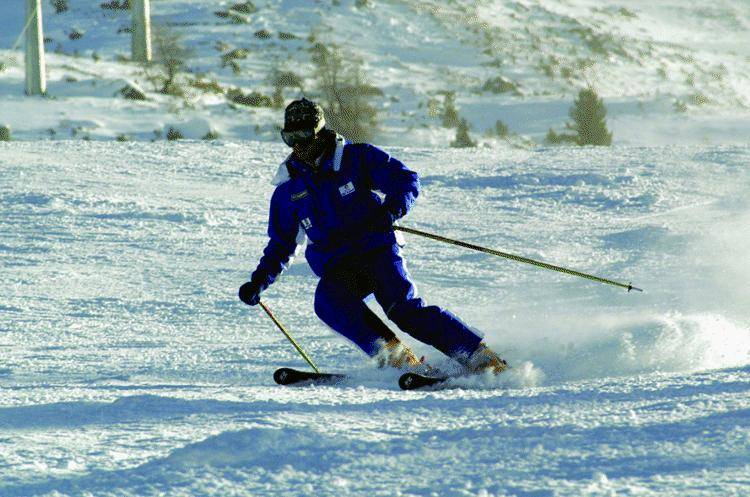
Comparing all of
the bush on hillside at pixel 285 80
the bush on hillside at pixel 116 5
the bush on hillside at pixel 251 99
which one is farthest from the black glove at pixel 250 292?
the bush on hillside at pixel 116 5

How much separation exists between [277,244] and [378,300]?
58 cm

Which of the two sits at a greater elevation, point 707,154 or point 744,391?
point 744,391

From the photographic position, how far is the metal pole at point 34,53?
20.5 m

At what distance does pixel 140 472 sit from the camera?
2443mm

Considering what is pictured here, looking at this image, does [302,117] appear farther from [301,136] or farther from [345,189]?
[345,189]

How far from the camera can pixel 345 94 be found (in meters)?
24.8

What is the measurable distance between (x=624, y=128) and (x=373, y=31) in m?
12.5

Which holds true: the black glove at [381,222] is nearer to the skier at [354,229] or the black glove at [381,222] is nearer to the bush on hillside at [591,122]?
the skier at [354,229]

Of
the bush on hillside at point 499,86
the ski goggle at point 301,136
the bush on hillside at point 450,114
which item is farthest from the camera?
the bush on hillside at point 499,86

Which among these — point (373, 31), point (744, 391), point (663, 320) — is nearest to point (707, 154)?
point (663, 320)

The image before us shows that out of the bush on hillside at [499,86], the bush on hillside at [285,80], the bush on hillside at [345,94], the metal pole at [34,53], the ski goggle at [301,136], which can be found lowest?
the bush on hillside at [499,86]

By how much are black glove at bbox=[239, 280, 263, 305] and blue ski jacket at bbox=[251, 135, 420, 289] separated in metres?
0.32

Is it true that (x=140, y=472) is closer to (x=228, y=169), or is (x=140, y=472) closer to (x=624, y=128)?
(x=228, y=169)

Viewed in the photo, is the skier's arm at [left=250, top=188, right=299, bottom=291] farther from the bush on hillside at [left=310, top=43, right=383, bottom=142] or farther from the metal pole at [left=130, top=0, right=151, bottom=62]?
the metal pole at [left=130, top=0, right=151, bottom=62]
